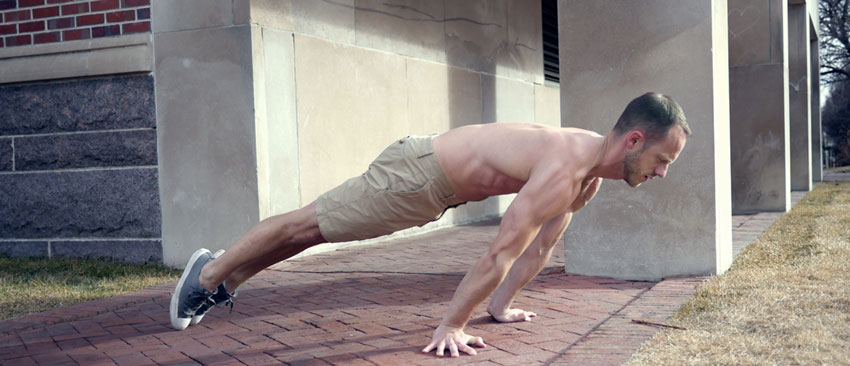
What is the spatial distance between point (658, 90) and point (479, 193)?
1879mm

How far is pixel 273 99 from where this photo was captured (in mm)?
5941

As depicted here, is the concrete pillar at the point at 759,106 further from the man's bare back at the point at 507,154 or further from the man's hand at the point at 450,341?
the man's hand at the point at 450,341

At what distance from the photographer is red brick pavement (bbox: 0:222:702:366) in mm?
3201

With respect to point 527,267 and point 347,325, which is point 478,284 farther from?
point 347,325

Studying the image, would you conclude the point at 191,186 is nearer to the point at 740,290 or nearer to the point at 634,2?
the point at 634,2

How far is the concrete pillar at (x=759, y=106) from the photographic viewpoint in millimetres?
9102

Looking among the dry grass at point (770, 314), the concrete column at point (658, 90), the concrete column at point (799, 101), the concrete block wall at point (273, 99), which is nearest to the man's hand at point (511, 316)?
the dry grass at point (770, 314)

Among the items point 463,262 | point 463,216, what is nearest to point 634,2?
point 463,262

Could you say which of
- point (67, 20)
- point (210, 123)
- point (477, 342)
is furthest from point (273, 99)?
point (477, 342)

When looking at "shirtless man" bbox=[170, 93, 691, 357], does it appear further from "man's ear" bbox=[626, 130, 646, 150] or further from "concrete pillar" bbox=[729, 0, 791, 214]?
"concrete pillar" bbox=[729, 0, 791, 214]

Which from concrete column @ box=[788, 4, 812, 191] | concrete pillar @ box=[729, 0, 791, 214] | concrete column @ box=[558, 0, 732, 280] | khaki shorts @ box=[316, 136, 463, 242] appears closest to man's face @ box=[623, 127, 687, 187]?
khaki shorts @ box=[316, 136, 463, 242]

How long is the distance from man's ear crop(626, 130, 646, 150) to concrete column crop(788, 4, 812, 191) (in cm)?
1065

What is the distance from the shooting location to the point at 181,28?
574 centimetres

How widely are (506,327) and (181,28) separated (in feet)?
11.9
